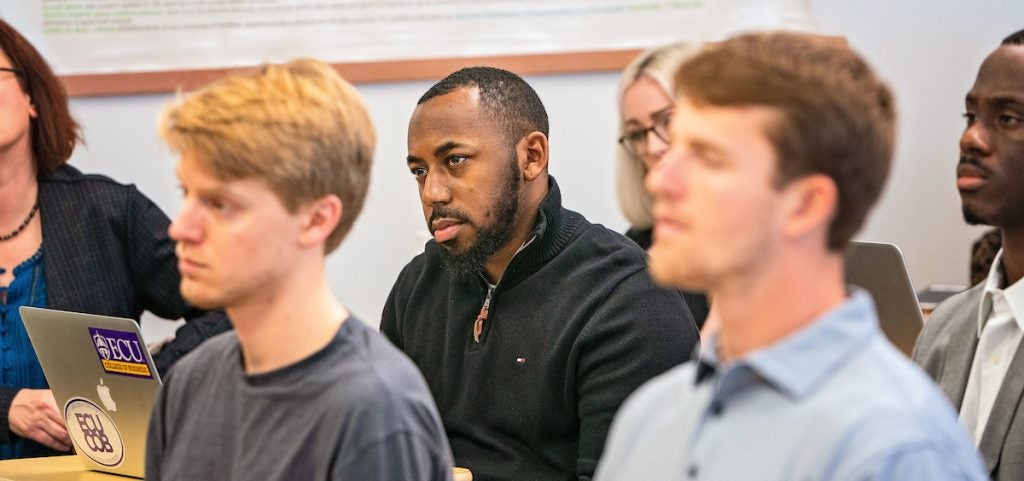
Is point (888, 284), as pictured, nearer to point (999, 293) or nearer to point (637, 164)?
point (999, 293)

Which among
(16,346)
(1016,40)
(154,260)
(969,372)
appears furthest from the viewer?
(154,260)

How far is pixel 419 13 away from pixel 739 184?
2.14 m

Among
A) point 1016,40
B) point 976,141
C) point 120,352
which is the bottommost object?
point 120,352

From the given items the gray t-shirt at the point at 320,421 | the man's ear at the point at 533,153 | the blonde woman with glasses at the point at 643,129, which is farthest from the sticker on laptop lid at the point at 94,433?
the blonde woman with glasses at the point at 643,129

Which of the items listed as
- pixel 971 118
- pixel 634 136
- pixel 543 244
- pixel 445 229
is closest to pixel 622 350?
pixel 543 244

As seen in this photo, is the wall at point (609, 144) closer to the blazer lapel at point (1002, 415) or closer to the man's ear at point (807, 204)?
the blazer lapel at point (1002, 415)

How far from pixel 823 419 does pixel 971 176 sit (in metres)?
0.96

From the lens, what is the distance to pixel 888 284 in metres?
2.06

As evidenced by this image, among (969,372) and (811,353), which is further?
(969,372)

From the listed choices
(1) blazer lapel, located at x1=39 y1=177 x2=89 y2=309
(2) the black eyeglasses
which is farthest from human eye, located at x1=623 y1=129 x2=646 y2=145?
Answer: (1) blazer lapel, located at x1=39 y1=177 x2=89 y2=309

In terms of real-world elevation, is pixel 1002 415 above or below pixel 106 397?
above

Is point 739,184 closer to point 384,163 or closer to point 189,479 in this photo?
point 189,479

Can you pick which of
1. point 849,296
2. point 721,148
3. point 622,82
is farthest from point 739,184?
point 622,82

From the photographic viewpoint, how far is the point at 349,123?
4.29 feet
